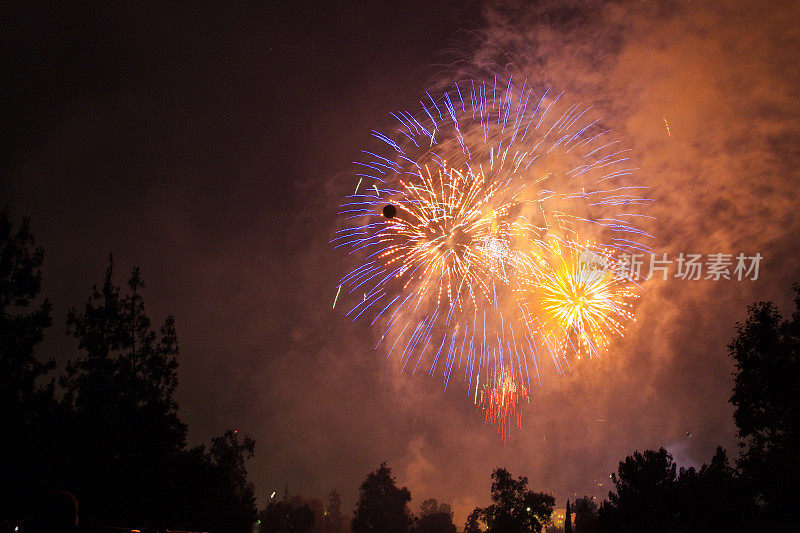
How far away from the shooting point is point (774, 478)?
1706 cm

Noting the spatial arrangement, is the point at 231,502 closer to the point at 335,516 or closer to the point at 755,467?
the point at 755,467

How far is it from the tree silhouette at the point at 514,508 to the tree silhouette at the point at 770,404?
60.6 meters

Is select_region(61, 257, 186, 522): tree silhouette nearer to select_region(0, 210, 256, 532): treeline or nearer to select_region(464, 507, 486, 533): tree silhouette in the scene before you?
select_region(0, 210, 256, 532): treeline

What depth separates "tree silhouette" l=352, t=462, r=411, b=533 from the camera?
89688 mm

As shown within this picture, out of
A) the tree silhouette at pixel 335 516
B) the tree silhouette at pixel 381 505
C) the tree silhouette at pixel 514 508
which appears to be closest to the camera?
the tree silhouette at pixel 514 508

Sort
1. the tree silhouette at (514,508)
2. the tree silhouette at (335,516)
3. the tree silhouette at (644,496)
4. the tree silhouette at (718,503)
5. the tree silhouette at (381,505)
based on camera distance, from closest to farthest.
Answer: the tree silhouette at (718,503), the tree silhouette at (644,496), the tree silhouette at (514,508), the tree silhouette at (381,505), the tree silhouette at (335,516)

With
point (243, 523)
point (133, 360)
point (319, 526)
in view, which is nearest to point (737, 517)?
point (133, 360)

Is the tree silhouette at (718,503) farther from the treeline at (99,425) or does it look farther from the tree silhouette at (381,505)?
the tree silhouette at (381,505)

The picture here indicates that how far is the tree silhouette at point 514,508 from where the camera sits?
7212 cm

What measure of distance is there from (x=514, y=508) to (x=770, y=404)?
64.4m

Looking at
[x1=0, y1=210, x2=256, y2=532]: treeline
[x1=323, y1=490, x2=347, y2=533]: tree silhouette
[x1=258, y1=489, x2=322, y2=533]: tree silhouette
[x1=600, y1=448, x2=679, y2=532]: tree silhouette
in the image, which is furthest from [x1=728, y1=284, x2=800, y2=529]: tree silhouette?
[x1=323, y1=490, x2=347, y2=533]: tree silhouette

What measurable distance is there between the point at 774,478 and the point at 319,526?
144 m

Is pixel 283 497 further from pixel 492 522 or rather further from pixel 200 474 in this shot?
pixel 200 474

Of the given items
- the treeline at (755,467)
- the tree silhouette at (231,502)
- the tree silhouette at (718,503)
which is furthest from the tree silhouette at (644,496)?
the tree silhouette at (231,502)
